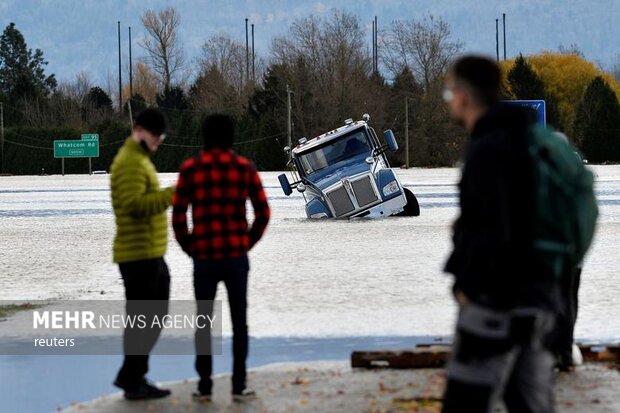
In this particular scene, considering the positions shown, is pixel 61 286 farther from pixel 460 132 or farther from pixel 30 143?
pixel 30 143

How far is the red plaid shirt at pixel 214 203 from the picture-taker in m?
8.25

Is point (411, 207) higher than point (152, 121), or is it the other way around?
point (152, 121)

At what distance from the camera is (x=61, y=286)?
1619 centimetres

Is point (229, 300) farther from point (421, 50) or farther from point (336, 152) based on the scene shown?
point (421, 50)

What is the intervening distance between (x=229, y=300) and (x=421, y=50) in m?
118

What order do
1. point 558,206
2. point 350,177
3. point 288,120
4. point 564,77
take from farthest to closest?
point 564,77 → point 288,120 → point 350,177 → point 558,206

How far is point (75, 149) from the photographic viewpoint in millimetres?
A: 101875

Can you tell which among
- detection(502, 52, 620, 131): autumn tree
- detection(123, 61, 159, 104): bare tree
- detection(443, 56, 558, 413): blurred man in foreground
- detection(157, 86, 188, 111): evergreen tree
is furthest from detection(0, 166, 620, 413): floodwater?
detection(123, 61, 159, 104): bare tree

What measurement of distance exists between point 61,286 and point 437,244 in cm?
767

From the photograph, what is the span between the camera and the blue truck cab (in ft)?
99.1

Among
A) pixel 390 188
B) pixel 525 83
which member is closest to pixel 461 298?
pixel 390 188

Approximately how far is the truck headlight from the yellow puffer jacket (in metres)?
22.0

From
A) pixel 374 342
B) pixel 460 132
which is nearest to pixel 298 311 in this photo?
pixel 374 342

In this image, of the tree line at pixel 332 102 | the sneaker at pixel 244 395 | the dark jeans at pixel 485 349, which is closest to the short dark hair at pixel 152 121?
the sneaker at pixel 244 395
